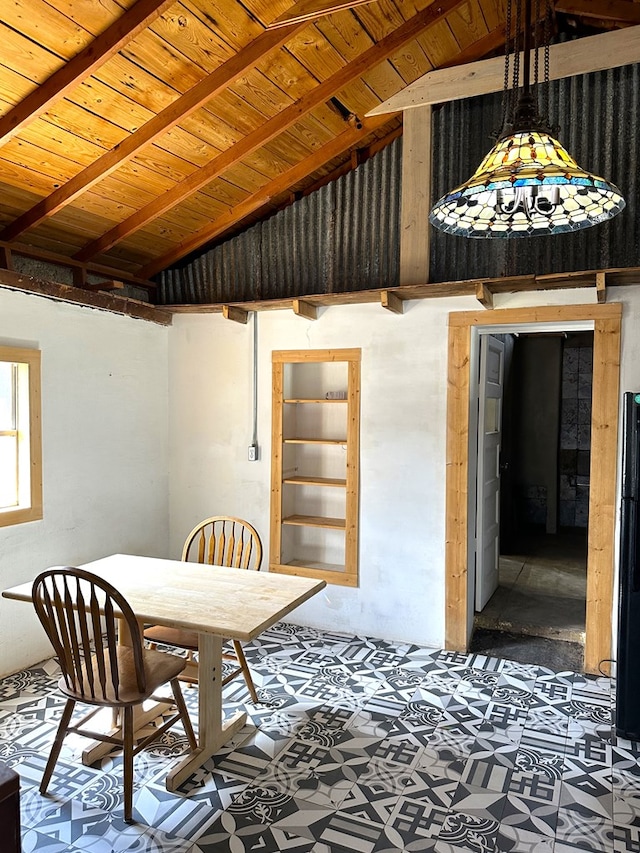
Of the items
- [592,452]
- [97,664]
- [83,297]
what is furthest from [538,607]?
[83,297]

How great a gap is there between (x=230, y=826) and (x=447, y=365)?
2806 millimetres

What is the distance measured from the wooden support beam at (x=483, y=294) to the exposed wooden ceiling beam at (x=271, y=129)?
1363 millimetres

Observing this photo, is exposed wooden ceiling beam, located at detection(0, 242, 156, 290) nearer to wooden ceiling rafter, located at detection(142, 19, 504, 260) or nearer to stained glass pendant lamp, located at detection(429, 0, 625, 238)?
wooden ceiling rafter, located at detection(142, 19, 504, 260)

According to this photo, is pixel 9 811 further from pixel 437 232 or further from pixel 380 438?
pixel 437 232

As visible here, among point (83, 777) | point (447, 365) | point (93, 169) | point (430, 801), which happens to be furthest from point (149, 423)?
point (430, 801)

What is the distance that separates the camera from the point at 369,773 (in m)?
2.67

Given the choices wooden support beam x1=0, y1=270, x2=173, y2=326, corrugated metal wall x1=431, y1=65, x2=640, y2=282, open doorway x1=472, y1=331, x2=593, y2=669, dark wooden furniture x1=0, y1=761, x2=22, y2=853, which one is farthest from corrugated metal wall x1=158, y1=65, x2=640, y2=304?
dark wooden furniture x1=0, y1=761, x2=22, y2=853

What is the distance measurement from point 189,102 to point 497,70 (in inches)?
77.9

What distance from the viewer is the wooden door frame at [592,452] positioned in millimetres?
3572

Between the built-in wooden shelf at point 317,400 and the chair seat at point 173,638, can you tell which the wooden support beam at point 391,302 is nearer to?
the built-in wooden shelf at point 317,400

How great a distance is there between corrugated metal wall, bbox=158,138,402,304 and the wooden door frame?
815mm

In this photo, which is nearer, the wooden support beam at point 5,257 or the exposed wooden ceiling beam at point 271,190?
the wooden support beam at point 5,257

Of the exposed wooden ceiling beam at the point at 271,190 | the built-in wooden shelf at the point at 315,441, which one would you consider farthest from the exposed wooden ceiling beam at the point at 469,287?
the built-in wooden shelf at the point at 315,441

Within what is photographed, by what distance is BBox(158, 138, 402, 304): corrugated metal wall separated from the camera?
14.0ft
